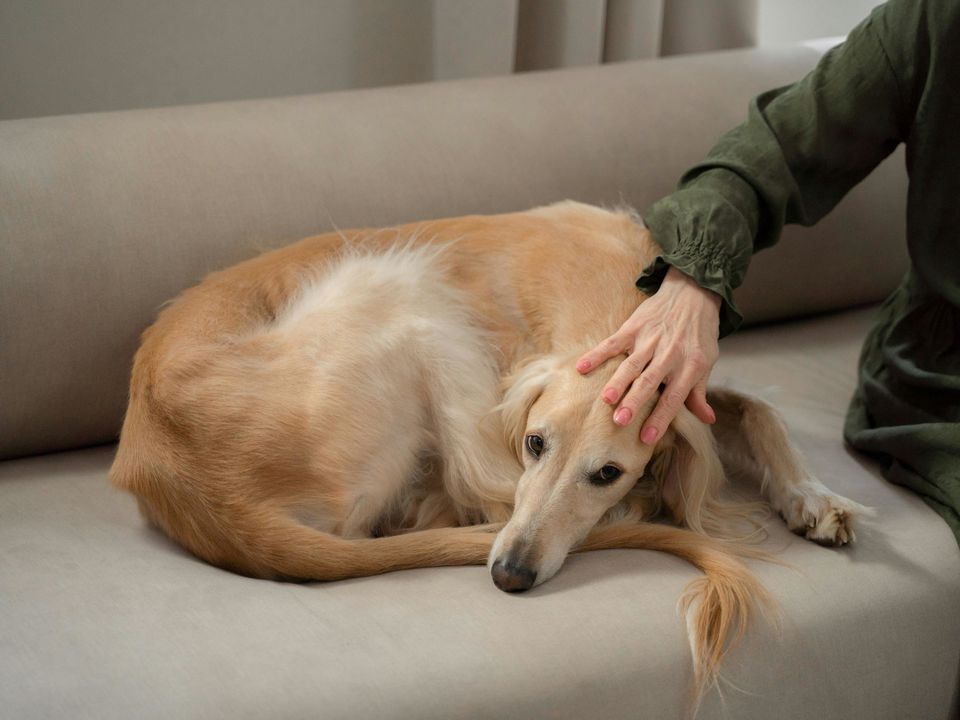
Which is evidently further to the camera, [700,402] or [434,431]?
[434,431]

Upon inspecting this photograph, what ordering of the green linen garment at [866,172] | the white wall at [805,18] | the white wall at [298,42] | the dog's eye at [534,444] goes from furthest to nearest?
the white wall at [805,18] → the white wall at [298,42] → the green linen garment at [866,172] → the dog's eye at [534,444]

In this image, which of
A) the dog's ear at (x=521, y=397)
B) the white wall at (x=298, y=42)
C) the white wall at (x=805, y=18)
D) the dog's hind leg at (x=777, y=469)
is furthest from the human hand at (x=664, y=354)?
the white wall at (x=805, y=18)

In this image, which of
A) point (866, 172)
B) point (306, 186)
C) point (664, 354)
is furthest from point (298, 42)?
point (664, 354)

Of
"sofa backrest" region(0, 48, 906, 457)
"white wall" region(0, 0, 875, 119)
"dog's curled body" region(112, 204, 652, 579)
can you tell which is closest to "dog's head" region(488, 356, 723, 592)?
"dog's curled body" region(112, 204, 652, 579)

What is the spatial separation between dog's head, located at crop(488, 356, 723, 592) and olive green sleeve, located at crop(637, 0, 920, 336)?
0.25m

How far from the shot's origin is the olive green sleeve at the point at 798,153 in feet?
6.21

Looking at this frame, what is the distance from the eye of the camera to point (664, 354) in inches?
68.1

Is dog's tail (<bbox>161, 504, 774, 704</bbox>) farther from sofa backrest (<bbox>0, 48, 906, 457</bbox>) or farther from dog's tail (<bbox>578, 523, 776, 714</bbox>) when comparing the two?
sofa backrest (<bbox>0, 48, 906, 457</bbox>)

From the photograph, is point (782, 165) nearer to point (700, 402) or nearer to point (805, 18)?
point (700, 402)

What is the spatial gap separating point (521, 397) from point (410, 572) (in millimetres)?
376

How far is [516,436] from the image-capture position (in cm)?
188

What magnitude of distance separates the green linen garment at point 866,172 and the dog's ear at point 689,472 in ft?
0.72

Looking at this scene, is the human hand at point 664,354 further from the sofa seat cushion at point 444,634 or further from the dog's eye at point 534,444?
the sofa seat cushion at point 444,634

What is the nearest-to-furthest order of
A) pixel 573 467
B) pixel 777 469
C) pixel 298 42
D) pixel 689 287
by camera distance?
pixel 573 467
pixel 689 287
pixel 777 469
pixel 298 42
